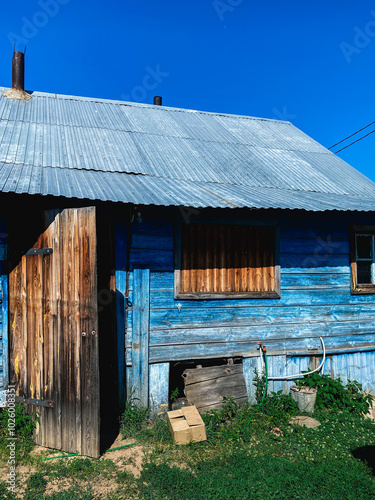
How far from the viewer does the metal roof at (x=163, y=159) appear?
510cm

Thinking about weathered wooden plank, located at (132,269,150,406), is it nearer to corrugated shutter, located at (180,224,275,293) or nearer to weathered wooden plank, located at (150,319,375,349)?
weathered wooden plank, located at (150,319,375,349)

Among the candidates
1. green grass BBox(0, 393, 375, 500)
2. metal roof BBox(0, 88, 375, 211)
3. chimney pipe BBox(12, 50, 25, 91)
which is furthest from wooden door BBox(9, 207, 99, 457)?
chimney pipe BBox(12, 50, 25, 91)

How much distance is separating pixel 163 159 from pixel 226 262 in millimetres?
2508

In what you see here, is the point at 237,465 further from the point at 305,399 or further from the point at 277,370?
the point at 277,370

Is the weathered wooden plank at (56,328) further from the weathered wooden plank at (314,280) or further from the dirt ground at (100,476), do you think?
the weathered wooden plank at (314,280)

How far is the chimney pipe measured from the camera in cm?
832

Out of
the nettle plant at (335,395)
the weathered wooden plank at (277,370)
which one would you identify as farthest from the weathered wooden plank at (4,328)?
the nettle plant at (335,395)

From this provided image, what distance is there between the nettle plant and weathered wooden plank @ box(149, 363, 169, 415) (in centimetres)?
226

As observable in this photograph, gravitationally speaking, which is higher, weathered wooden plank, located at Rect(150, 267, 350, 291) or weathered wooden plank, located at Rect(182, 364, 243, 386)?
weathered wooden plank, located at Rect(150, 267, 350, 291)

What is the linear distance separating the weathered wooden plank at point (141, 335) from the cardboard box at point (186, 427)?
0.61m

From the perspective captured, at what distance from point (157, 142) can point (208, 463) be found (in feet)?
19.6

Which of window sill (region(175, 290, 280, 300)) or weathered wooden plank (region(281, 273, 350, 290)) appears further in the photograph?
weathered wooden plank (region(281, 273, 350, 290))

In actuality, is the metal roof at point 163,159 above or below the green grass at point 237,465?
above

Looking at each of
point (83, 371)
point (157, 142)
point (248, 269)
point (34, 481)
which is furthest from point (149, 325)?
point (157, 142)
